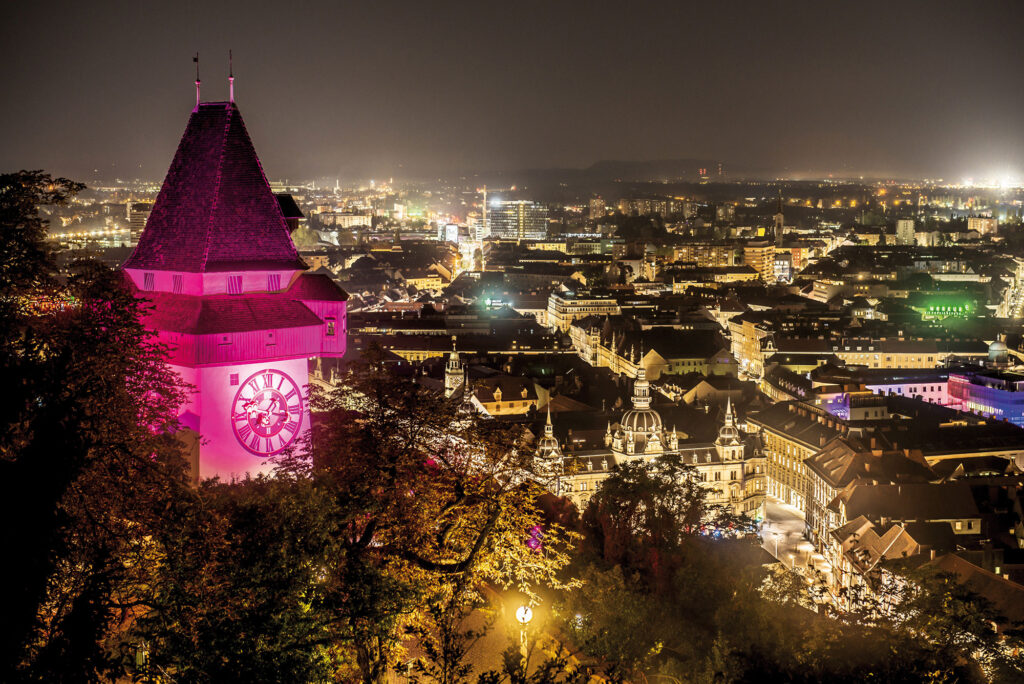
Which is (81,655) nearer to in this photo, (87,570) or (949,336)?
(87,570)

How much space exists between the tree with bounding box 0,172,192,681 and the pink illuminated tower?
616 millimetres

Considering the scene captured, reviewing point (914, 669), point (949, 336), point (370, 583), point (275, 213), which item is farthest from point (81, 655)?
point (949, 336)

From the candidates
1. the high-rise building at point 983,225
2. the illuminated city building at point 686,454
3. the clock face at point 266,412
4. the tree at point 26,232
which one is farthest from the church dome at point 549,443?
the high-rise building at point 983,225

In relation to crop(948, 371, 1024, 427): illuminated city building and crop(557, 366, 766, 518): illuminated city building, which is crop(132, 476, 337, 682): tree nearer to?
crop(557, 366, 766, 518): illuminated city building

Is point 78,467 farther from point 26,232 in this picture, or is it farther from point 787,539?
point 787,539

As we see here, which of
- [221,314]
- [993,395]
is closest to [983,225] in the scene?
[993,395]

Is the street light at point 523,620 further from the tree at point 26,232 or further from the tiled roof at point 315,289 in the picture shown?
the tree at point 26,232

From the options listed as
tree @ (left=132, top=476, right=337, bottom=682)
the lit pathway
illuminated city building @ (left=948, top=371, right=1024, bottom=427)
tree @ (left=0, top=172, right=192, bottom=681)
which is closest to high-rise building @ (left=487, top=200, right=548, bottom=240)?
illuminated city building @ (left=948, top=371, right=1024, bottom=427)

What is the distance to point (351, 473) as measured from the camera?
10.9 metres

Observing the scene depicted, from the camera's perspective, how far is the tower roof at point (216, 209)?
438 inches

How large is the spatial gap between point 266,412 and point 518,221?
148 m

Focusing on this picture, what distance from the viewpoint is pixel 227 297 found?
436 inches

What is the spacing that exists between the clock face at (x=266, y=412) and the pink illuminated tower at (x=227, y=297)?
0.01m

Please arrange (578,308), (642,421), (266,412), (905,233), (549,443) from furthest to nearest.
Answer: (905,233)
(578,308)
(642,421)
(549,443)
(266,412)
